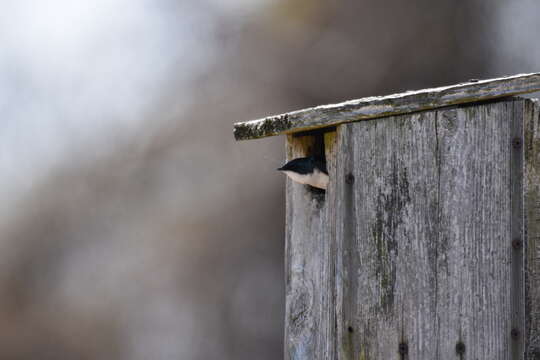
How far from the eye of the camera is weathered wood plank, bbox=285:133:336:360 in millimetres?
1758

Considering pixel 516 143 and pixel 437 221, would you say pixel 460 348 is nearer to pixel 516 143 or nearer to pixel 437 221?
pixel 437 221

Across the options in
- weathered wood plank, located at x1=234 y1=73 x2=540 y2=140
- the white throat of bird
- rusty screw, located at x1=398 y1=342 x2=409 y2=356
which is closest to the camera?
weathered wood plank, located at x1=234 y1=73 x2=540 y2=140

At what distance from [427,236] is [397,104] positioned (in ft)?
0.98

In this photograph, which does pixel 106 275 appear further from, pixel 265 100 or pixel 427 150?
pixel 427 150

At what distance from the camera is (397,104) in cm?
149

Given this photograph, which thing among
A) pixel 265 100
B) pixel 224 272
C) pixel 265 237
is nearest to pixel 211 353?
pixel 224 272

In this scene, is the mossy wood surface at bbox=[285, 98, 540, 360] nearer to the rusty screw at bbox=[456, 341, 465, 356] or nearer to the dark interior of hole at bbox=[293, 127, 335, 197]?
the rusty screw at bbox=[456, 341, 465, 356]

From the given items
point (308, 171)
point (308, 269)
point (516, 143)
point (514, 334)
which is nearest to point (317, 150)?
point (308, 171)

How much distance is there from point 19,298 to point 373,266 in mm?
3767

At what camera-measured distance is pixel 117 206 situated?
4578 millimetres

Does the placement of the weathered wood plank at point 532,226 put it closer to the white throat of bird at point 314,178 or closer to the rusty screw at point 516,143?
the rusty screw at point 516,143

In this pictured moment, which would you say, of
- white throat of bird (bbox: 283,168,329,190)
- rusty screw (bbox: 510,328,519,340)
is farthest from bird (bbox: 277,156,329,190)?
rusty screw (bbox: 510,328,519,340)

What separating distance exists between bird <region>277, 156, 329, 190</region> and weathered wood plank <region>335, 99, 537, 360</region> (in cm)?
10

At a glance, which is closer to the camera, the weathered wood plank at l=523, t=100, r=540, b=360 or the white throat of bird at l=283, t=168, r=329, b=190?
the weathered wood plank at l=523, t=100, r=540, b=360
